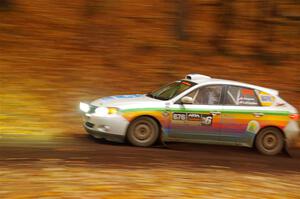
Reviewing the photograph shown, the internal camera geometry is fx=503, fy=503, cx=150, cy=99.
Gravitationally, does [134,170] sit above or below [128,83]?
below

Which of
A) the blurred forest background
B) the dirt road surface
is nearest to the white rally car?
the dirt road surface

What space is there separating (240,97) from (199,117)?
1.12 m

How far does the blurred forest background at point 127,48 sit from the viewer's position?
1468cm

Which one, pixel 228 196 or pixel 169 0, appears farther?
pixel 169 0

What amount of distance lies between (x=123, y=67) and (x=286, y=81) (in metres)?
5.74

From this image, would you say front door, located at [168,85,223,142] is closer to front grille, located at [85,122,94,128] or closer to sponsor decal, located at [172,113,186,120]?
sponsor decal, located at [172,113,186,120]

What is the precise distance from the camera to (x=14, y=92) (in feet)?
46.2

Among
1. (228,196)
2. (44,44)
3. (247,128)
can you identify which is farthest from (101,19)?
(228,196)

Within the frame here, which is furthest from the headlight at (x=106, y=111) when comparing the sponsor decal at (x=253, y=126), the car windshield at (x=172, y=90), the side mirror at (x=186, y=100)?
the sponsor decal at (x=253, y=126)

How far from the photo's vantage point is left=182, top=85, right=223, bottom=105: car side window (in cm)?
1090

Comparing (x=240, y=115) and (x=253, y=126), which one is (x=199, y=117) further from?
(x=253, y=126)

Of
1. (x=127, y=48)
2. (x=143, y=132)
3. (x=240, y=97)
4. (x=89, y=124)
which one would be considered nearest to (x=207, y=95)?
(x=240, y=97)

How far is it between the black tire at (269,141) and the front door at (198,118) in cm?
106

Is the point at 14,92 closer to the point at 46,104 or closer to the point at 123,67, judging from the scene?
the point at 46,104
